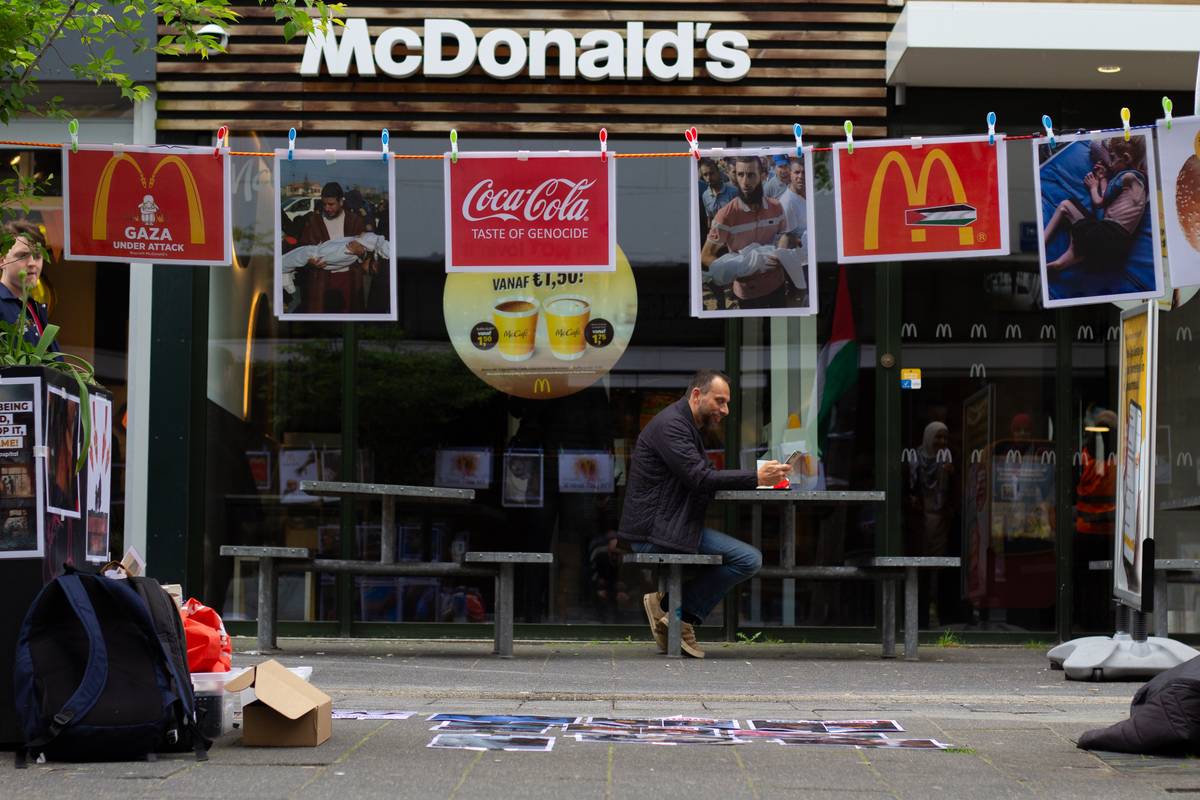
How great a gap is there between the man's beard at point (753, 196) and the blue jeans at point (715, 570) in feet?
6.71

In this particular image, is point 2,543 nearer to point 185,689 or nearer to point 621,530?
point 185,689

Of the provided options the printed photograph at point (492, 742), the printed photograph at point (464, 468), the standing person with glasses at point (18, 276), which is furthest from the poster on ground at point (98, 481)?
the printed photograph at point (464, 468)

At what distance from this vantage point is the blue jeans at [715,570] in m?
9.57

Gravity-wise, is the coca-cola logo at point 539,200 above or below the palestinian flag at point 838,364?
above

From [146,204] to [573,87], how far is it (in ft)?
10.2

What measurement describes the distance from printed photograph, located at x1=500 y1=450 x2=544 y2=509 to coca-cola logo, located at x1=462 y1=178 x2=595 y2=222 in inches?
87.3

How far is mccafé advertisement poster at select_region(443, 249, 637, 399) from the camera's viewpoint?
1082 centimetres

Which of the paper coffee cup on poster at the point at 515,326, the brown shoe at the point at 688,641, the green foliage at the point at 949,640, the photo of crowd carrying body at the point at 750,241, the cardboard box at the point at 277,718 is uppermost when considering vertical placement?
the photo of crowd carrying body at the point at 750,241

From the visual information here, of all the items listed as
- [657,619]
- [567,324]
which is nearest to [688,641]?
[657,619]

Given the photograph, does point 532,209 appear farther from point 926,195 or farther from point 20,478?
point 20,478

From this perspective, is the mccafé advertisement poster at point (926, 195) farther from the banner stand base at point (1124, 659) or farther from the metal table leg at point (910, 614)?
the banner stand base at point (1124, 659)

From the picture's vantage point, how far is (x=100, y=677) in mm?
5148

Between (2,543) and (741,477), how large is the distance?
4.82 meters

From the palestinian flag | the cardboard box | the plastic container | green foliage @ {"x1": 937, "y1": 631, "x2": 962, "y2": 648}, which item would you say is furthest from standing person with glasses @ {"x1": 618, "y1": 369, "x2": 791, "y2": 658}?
the cardboard box
